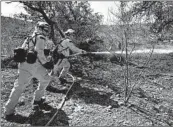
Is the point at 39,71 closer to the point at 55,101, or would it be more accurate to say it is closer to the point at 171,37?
the point at 55,101

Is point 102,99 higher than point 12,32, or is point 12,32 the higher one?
point 12,32

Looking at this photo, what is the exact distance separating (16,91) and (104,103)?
7.19 feet

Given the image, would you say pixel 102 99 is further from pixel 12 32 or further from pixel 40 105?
pixel 12 32

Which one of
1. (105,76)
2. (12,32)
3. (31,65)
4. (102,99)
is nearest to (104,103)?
(102,99)

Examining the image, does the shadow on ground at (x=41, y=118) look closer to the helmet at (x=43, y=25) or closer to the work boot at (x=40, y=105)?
the work boot at (x=40, y=105)

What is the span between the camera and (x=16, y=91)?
5.22 metres

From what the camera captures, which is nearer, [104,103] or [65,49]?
[104,103]

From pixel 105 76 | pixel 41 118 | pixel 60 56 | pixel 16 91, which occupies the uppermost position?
pixel 60 56

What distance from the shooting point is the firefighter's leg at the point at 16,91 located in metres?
5.16

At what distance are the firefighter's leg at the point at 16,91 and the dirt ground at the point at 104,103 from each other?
9.2 inches

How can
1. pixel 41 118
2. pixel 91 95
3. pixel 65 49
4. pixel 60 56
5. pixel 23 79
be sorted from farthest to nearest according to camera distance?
pixel 60 56 < pixel 65 49 < pixel 91 95 < pixel 23 79 < pixel 41 118

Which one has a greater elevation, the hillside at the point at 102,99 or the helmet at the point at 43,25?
the helmet at the point at 43,25

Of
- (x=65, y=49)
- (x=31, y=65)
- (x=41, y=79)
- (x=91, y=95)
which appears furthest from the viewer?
(x=65, y=49)

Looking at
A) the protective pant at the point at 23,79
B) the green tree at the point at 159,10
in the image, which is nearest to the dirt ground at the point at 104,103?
the protective pant at the point at 23,79
